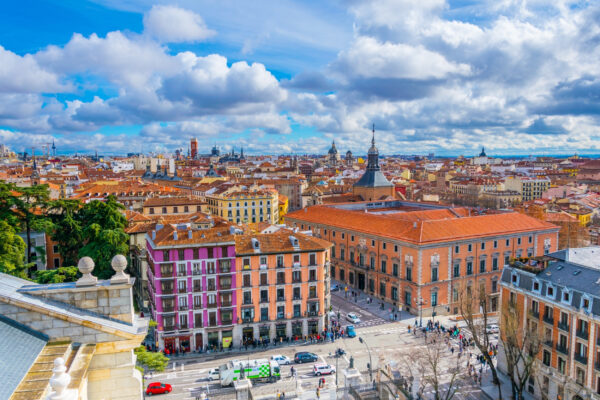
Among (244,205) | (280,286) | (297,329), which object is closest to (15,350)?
(280,286)

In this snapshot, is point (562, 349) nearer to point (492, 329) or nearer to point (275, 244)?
point (492, 329)

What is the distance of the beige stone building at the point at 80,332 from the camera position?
1027 centimetres

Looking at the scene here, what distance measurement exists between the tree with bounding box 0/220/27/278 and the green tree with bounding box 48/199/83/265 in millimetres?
10859

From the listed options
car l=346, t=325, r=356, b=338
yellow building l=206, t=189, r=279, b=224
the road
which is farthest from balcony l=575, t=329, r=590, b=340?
yellow building l=206, t=189, r=279, b=224

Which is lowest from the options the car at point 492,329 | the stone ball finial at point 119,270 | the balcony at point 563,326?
the car at point 492,329

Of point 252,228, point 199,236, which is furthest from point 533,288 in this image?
point 252,228

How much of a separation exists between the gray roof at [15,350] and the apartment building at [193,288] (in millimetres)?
38439

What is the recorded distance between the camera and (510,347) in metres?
37.6

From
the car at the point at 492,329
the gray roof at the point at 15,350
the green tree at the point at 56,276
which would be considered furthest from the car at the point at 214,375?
the gray roof at the point at 15,350

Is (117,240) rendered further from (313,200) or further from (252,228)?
(313,200)

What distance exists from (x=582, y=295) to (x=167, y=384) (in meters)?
34.6

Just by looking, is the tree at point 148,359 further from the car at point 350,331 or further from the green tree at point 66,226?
the green tree at point 66,226

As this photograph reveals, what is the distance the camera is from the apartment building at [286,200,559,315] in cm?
6353

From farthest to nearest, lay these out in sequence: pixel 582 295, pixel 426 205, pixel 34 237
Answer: pixel 426 205 → pixel 34 237 → pixel 582 295
